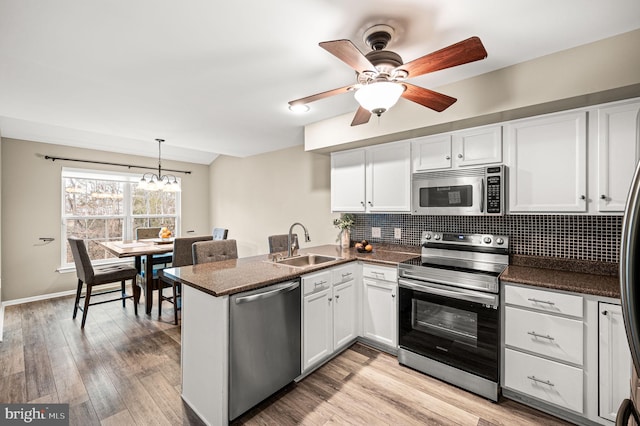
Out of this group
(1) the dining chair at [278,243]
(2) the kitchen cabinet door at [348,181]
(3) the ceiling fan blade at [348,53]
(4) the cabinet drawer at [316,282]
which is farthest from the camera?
(1) the dining chair at [278,243]

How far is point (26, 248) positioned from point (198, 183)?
2.83 meters

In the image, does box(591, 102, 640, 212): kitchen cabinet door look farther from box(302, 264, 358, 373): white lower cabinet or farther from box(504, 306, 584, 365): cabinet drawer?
box(302, 264, 358, 373): white lower cabinet

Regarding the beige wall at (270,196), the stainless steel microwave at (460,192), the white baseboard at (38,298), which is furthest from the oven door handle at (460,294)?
the white baseboard at (38,298)

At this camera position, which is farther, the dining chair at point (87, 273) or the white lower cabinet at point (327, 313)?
the dining chair at point (87, 273)

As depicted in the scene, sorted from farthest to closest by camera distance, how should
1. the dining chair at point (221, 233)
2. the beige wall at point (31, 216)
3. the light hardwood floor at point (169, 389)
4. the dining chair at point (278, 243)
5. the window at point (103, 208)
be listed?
the dining chair at point (221, 233) → the window at point (103, 208) → the beige wall at point (31, 216) → the dining chair at point (278, 243) → the light hardwood floor at point (169, 389)

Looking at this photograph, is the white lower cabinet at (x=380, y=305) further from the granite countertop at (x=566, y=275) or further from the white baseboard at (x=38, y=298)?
the white baseboard at (x=38, y=298)

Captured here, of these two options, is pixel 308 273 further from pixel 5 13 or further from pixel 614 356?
pixel 5 13

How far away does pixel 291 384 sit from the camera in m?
2.27

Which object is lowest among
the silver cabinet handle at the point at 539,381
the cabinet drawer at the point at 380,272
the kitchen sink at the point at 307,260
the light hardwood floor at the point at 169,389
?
the light hardwood floor at the point at 169,389

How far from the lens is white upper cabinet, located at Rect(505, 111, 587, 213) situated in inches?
79.8

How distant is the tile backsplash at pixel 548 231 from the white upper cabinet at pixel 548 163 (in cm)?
31

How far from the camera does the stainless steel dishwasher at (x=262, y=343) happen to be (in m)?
1.82

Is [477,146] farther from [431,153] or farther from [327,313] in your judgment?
[327,313]

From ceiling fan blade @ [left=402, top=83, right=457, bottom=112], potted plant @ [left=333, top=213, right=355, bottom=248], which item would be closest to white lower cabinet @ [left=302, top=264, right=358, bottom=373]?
potted plant @ [left=333, top=213, right=355, bottom=248]
